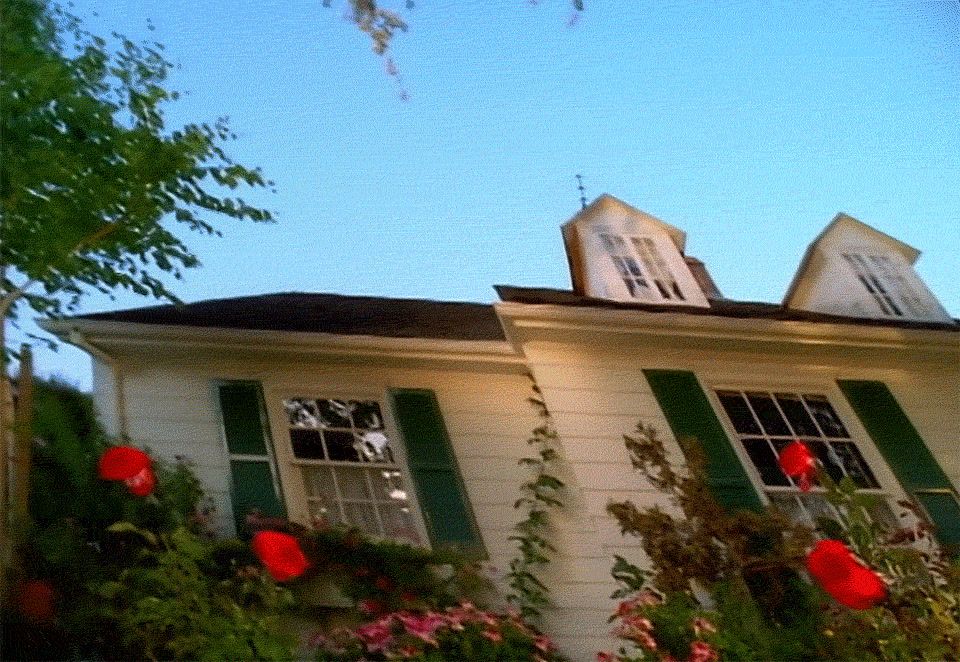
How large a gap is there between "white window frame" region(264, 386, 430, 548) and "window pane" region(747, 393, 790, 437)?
2.13 m

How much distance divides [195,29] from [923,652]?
451 centimetres

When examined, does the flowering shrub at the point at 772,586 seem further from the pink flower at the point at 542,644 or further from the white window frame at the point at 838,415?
the white window frame at the point at 838,415

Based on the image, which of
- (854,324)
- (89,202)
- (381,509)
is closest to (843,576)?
(381,509)

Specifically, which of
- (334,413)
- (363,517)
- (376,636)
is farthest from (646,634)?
(334,413)

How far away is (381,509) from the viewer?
4.51m

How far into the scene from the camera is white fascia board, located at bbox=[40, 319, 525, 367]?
4.57 meters

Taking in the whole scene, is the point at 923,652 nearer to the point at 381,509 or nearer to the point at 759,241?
the point at 381,509

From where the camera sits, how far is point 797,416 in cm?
538

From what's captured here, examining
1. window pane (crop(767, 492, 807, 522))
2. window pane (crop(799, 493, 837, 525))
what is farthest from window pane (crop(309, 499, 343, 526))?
window pane (crop(799, 493, 837, 525))

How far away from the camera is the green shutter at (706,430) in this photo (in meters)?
4.71

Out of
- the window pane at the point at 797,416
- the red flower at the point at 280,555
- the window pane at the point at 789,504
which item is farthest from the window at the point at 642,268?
the red flower at the point at 280,555

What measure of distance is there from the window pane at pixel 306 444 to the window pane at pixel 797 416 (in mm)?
2749

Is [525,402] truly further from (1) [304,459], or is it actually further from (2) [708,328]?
(1) [304,459]

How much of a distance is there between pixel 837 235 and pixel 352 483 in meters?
4.42
